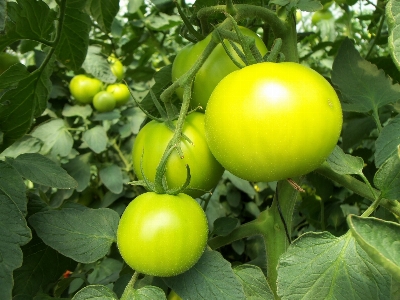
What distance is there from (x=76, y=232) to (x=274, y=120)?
1.09 ft

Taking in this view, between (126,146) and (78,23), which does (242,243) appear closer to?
(126,146)

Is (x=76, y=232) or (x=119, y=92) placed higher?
(x=76, y=232)

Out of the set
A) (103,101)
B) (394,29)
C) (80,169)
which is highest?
(394,29)

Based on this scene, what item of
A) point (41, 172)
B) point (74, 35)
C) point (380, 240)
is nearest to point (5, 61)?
point (74, 35)

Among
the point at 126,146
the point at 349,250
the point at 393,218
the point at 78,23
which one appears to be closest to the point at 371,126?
the point at 393,218

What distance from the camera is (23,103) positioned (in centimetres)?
70

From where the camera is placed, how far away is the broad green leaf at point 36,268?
2.26 ft

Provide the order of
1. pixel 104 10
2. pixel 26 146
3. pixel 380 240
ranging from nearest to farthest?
Result: 1. pixel 380 240
2. pixel 104 10
3. pixel 26 146

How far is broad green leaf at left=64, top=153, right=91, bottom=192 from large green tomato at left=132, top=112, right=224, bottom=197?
0.68 metres

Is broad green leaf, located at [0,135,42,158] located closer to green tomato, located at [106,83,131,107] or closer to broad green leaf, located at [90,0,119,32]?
broad green leaf, located at [90,0,119,32]

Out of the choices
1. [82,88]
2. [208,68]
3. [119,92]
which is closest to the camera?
[208,68]

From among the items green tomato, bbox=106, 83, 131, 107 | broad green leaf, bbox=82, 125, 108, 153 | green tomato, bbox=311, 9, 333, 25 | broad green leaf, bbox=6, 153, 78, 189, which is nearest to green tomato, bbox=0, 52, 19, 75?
broad green leaf, bbox=6, 153, 78, 189

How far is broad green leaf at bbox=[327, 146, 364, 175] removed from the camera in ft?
1.92

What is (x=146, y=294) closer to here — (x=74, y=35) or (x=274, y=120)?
(x=274, y=120)
